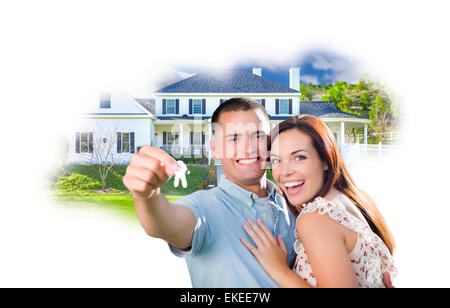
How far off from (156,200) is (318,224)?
55 cm

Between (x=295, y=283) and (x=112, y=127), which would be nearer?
(x=295, y=283)

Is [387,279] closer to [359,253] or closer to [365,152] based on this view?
[359,253]

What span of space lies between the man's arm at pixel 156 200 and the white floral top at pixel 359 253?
1.39 feet

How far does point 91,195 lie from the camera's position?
234 cm

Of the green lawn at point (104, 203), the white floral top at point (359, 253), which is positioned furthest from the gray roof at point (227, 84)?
the white floral top at point (359, 253)

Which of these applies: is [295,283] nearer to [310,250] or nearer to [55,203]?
[310,250]

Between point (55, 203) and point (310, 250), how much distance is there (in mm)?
1810

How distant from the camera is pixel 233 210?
56.4 inches

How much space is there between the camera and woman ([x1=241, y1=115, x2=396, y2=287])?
1.17 m

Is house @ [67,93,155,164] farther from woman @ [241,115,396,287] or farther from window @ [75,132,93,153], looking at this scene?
woman @ [241,115,396,287]

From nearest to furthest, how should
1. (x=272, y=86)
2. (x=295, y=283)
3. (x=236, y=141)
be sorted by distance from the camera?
(x=295, y=283)
(x=236, y=141)
(x=272, y=86)

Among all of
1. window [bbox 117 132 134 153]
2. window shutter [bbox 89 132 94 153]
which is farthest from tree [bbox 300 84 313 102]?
window shutter [bbox 89 132 94 153]

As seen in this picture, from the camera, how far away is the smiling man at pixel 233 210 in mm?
1319
